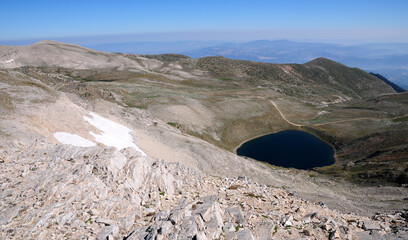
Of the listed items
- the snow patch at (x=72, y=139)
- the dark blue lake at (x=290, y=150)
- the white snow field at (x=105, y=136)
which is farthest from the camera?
the dark blue lake at (x=290, y=150)

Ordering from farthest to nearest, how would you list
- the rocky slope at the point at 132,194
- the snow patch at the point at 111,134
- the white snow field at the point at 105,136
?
the snow patch at the point at 111,134 < the white snow field at the point at 105,136 < the rocky slope at the point at 132,194

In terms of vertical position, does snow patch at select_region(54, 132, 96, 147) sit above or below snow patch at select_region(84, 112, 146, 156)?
above

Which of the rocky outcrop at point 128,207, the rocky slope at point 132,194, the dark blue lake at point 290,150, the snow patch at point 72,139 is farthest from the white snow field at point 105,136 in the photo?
the dark blue lake at point 290,150

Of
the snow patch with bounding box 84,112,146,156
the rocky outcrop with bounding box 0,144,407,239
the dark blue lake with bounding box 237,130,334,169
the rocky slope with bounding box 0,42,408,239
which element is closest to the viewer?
the rocky outcrop with bounding box 0,144,407,239

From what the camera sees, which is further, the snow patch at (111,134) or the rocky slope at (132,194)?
the snow patch at (111,134)

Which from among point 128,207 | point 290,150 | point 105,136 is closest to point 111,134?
point 105,136

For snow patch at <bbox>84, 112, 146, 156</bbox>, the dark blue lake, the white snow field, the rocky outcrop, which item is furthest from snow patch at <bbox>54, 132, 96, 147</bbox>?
the dark blue lake

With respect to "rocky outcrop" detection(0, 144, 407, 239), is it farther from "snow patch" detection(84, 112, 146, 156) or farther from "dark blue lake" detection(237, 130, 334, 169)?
"dark blue lake" detection(237, 130, 334, 169)

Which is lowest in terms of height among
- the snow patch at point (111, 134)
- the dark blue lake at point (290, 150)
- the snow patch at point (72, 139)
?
the dark blue lake at point (290, 150)

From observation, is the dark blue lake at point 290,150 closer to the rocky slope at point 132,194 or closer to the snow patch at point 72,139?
the rocky slope at point 132,194
